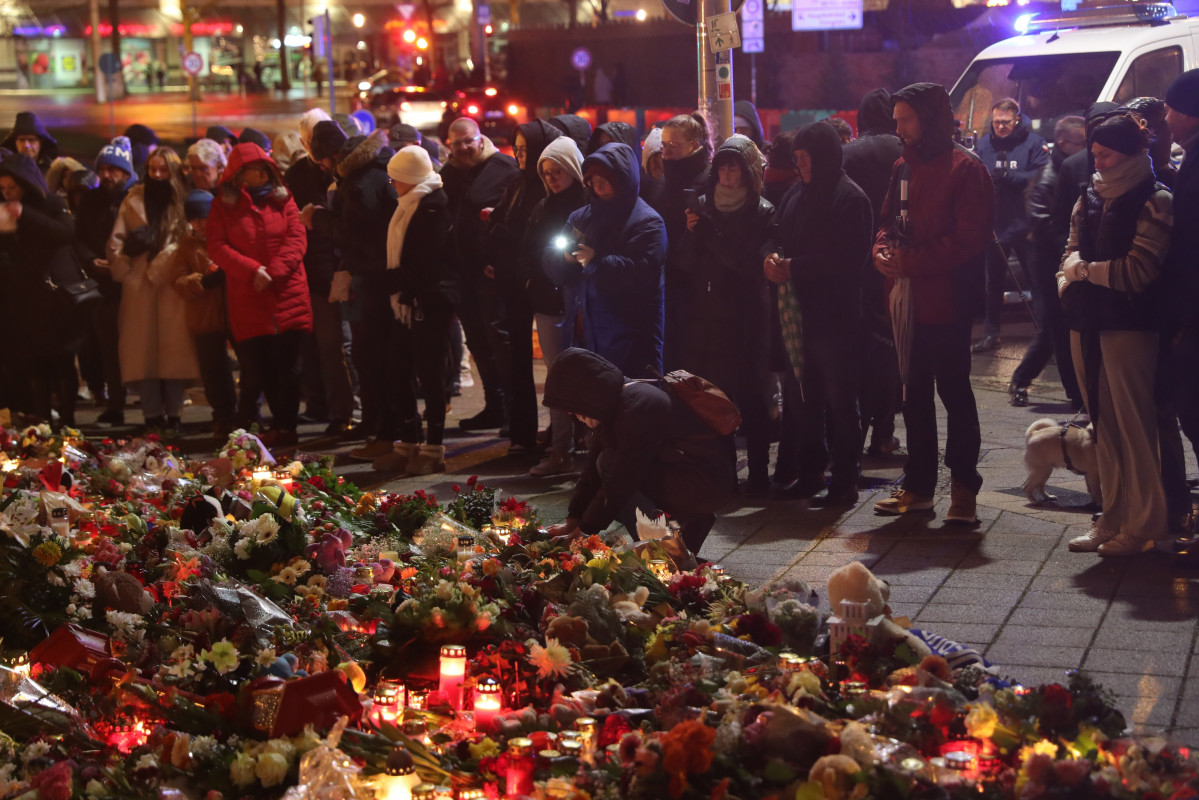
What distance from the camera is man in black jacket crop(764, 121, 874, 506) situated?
7.26 meters

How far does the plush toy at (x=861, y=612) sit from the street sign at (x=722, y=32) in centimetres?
524

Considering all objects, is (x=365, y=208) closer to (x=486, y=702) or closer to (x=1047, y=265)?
(x=1047, y=265)

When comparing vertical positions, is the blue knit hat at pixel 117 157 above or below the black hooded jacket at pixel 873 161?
above

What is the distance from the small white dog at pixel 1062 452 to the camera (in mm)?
6809

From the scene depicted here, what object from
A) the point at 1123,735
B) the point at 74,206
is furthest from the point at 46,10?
the point at 1123,735

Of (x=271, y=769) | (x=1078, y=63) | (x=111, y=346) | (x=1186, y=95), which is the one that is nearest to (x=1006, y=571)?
(x=1186, y=95)

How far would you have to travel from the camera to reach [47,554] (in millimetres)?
5215

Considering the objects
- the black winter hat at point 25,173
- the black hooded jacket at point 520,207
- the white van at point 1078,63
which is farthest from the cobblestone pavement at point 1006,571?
→ the white van at point 1078,63

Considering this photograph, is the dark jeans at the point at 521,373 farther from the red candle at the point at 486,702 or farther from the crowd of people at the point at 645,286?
the red candle at the point at 486,702

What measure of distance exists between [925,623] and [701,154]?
3671 millimetres

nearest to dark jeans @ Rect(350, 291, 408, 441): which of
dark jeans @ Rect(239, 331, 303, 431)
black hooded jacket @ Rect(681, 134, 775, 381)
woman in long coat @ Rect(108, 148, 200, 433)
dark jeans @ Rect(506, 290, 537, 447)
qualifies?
dark jeans @ Rect(239, 331, 303, 431)

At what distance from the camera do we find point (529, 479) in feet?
27.8

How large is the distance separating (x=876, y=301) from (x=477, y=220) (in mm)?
2757

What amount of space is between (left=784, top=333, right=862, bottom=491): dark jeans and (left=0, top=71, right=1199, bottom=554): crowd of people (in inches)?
0.6
